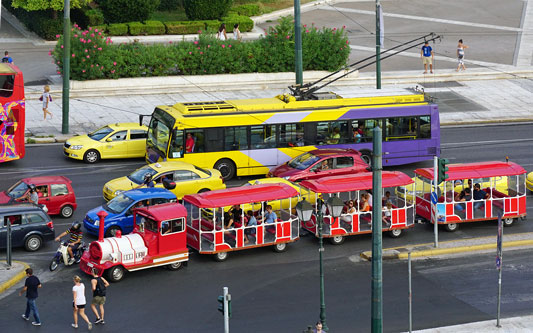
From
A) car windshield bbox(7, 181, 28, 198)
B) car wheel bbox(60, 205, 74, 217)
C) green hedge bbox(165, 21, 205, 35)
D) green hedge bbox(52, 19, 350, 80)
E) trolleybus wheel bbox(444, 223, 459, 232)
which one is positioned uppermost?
green hedge bbox(165, 21, 205, 35)

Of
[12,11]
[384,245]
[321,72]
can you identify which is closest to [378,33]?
[321,72]

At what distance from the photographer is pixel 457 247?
28438 millimetres

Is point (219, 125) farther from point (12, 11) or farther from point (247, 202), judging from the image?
point (12, 11)

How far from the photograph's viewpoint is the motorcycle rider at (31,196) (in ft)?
96.7

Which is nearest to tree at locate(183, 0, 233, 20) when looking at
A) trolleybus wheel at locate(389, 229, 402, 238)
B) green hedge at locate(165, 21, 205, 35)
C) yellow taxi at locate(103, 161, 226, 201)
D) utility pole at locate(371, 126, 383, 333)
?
green hedge at locate(165, 21, 205, 35)

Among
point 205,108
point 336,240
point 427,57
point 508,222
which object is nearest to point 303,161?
point 205,108

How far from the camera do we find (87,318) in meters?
22.6

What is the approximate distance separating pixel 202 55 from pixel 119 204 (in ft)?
72.0

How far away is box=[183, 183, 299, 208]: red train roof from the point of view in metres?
26.8

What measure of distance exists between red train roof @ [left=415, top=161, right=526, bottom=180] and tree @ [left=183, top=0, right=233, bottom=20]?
105ft

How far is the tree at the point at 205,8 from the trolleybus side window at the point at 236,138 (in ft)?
85.7

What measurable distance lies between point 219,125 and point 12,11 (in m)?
33.9

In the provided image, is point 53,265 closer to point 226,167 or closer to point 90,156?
point 226,167

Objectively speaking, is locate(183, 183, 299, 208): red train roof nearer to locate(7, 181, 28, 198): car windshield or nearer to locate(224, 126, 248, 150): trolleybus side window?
locate(7, 181, 28, 198): car windshield
